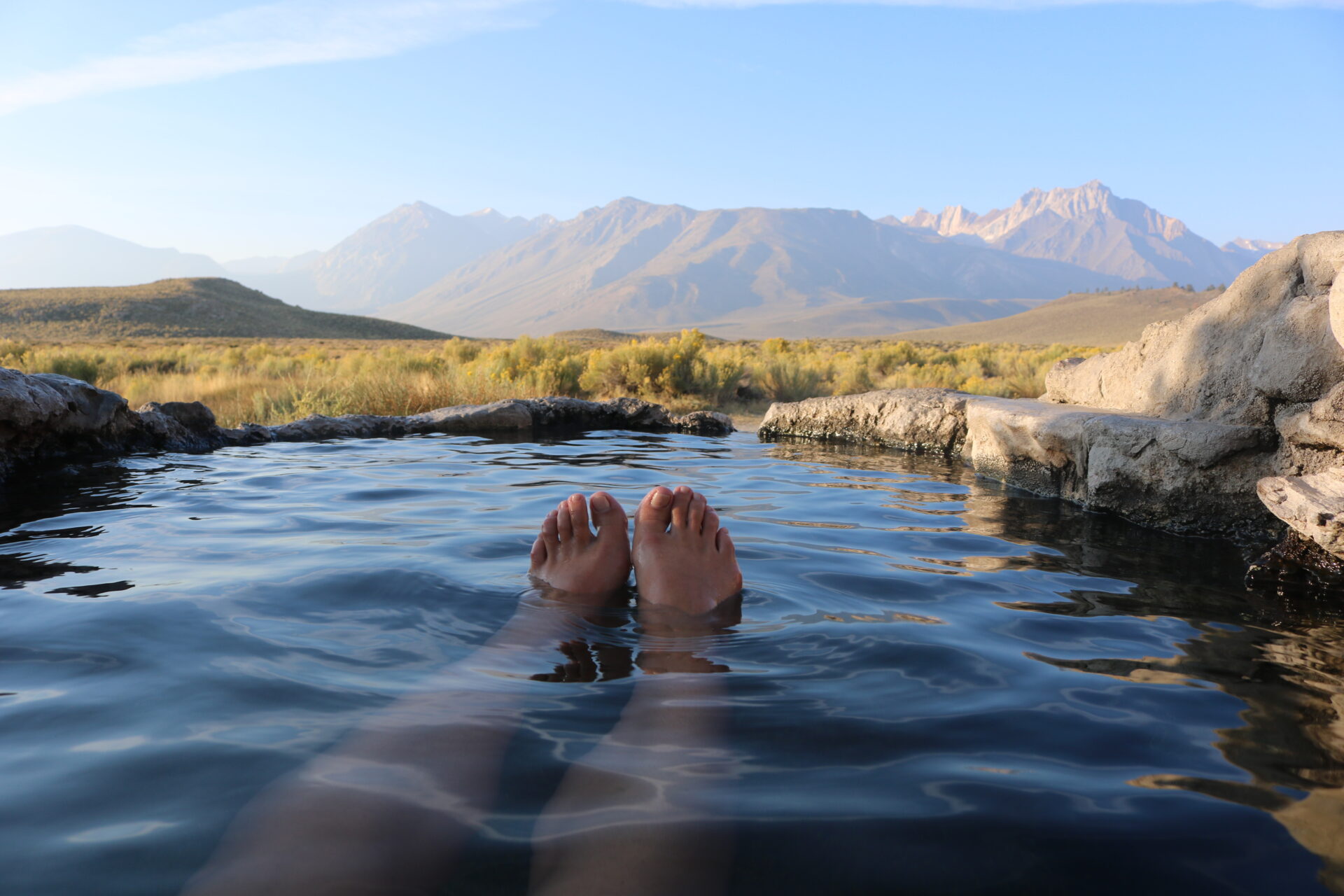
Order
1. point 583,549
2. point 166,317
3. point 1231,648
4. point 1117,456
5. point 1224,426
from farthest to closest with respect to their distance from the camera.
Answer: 1. point 166,317
2. point 1117,456
3. point 1224,426
4. point 583,549
5. point 1231,648

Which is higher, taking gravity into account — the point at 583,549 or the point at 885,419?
the point at 885,419

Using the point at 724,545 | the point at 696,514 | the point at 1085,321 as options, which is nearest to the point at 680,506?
the point at 696,514

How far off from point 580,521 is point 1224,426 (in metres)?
3.14

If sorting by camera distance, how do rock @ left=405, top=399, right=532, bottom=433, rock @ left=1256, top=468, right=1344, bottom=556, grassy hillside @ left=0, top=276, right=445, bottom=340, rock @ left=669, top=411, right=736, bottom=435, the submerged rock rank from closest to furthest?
rock @ left=1256, top=468, right=1344, bottom=556
the submerged rock
rock @ left=405, top=399, right=532, bottom=433
rock @ left=669, top=411, right=736, bottom=435
grassy hillside @ left=0, top=276, right=445, bottom=340

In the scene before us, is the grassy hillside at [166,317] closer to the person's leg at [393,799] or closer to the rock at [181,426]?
the rock at [181,426]

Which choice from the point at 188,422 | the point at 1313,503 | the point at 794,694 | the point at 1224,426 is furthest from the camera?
the point at 188,422

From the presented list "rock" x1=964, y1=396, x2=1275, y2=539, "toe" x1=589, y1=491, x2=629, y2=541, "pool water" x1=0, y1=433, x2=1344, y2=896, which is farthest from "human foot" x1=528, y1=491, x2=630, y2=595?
"rock" x1=964, y1=396, x2=1275, y2=539

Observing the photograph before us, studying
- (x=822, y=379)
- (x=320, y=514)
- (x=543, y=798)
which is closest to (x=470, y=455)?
(x=320, y=514)

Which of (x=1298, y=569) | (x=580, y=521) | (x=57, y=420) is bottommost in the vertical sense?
(x=1298, y=569)

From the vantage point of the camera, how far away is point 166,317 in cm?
5038

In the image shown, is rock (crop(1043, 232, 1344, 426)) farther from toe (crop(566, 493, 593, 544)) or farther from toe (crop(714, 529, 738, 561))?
toe (crop(566, 493, 593, 544))

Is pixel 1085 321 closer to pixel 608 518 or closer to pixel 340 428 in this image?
pixel 340 428

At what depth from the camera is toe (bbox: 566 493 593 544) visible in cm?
313

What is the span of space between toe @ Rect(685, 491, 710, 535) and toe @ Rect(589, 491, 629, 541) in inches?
9.7
